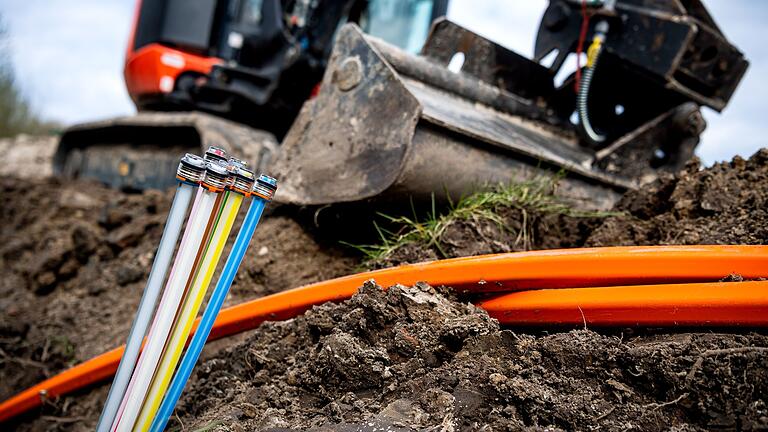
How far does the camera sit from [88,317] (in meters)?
2.81

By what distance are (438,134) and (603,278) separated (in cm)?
85

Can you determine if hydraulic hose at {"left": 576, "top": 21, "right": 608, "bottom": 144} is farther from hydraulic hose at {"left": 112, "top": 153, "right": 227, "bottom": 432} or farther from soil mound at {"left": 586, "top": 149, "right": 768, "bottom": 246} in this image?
hydraulic hose at {"left": 112, "top": 153, "right": 227, "bottom": 432}

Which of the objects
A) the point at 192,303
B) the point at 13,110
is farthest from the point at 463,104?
the point at 13,110

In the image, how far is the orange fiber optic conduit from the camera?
1.26 meters

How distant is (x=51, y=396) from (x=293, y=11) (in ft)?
9.33

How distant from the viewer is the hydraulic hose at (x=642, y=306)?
47.9 inches

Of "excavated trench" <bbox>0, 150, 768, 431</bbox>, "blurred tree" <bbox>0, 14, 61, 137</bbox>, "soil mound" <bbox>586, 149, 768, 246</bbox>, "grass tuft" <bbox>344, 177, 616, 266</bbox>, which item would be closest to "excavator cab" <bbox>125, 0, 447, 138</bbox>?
"excavated trench" <bbox>0, 150, 768, 431</bbox>

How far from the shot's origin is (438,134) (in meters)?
2.09

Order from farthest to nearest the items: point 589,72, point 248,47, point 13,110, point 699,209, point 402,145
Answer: point 13,110, point 248,47, point 589,72, point 402,145, point 699,209

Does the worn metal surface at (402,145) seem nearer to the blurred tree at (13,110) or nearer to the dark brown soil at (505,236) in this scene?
the dark brown soil at (505,236)

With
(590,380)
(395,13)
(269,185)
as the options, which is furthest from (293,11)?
(590,380)

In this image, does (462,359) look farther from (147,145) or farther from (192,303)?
(147,145)

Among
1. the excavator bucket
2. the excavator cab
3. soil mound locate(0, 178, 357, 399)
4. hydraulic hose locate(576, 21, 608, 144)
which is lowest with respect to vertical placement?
soil mound locate(0, 178, 357, 399)

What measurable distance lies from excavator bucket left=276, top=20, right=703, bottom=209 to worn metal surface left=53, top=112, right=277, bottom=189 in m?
1.04
